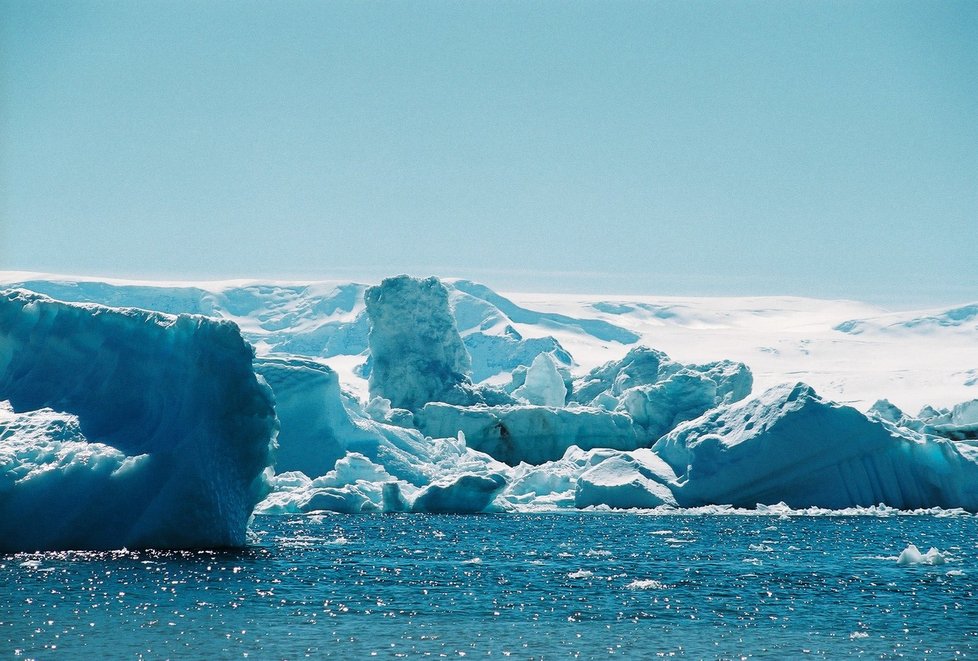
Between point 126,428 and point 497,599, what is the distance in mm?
8184

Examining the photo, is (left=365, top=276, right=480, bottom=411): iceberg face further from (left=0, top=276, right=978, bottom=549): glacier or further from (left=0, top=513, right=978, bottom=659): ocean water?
(left=0, top=513, right=978, bottom=659): ocean water

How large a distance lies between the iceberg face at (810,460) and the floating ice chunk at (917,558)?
441 inches

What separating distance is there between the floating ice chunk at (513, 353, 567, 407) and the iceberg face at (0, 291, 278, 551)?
3613cm

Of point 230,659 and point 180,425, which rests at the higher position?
point 180,425

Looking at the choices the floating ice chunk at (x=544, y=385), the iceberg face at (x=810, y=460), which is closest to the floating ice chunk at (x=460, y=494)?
the iceberg face at (x=810, y=460)

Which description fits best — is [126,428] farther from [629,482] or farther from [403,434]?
[403,434]

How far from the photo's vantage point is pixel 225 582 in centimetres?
1991

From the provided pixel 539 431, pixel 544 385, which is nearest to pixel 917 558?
pixel 539 431

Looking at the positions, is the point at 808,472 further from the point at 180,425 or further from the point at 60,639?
the point at 60,639

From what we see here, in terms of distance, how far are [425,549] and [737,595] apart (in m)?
8.73

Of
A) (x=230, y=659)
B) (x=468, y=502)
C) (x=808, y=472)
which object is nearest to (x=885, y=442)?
(x=808, y=472)

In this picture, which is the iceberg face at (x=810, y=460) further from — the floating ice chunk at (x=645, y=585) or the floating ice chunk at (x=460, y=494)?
the floating ice chunk at (x=645, y=585)

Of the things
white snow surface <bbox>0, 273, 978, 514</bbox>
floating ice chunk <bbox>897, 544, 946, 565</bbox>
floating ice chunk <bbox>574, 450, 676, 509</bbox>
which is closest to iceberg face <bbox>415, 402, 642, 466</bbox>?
white snow surface <bbox>0, 273, 978, 514</bbox>

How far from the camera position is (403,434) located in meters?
45.7
